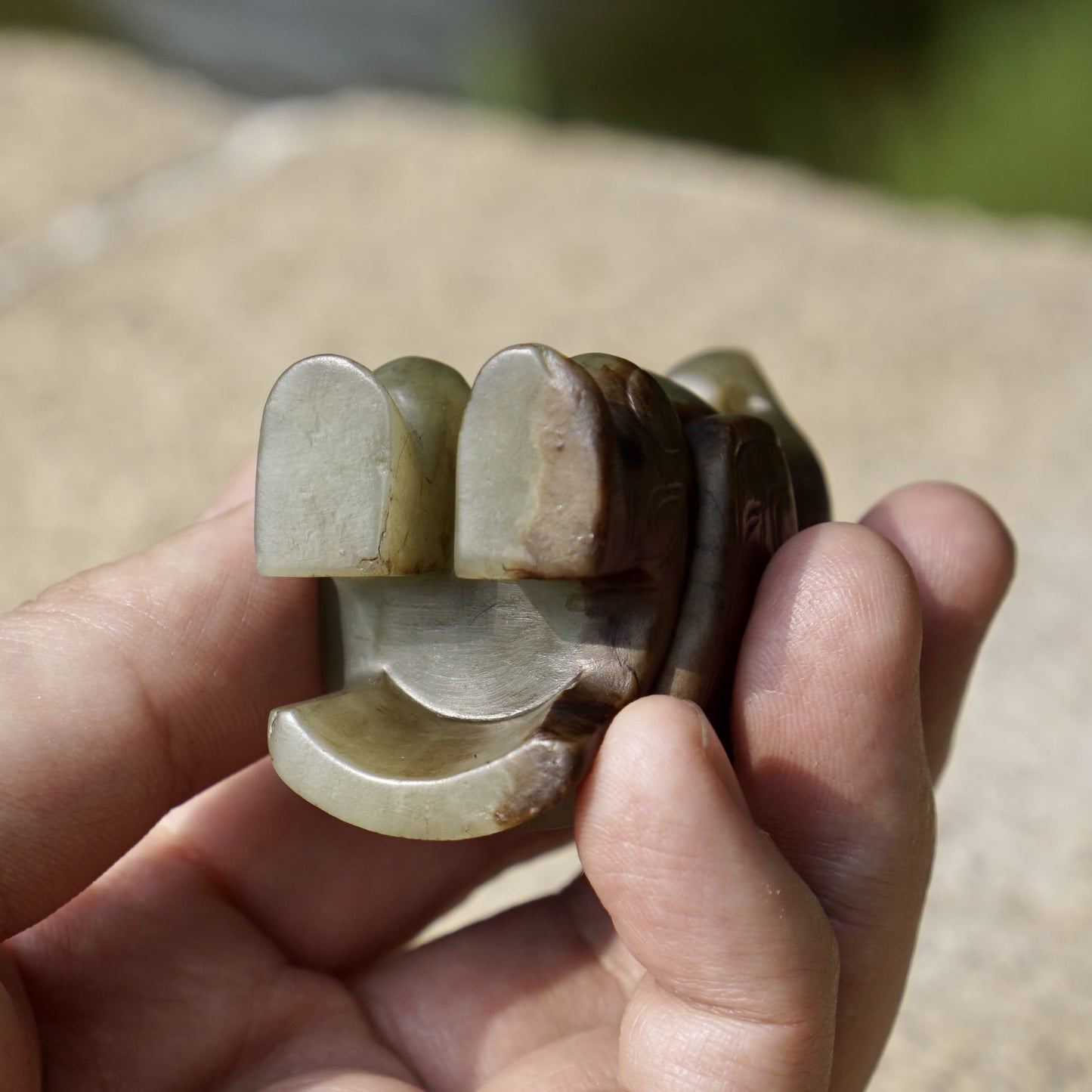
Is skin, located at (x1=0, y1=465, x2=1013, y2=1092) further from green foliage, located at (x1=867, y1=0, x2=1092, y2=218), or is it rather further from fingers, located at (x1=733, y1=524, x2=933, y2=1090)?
green foliage, located at (x1=867, y1=0, x2=1092, y2=218)

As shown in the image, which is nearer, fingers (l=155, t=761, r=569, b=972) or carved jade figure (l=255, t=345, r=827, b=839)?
carved jade figure (l=255, t=345, r=827, b=839)

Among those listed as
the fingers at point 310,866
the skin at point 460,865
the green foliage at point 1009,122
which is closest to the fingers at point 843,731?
the skin at point 460,865

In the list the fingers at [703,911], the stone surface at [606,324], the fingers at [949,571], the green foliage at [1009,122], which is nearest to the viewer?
the fingers at [703,911]

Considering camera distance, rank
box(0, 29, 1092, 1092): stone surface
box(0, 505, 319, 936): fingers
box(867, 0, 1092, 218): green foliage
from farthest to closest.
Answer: box(867, 0, 1092, 218): green foliage → box(0, 29, 1092, 1092): stone surface → box(0, 505, 319, 936): fingers

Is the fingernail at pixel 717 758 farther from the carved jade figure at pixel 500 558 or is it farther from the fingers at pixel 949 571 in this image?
the fingers at pixel 949 571

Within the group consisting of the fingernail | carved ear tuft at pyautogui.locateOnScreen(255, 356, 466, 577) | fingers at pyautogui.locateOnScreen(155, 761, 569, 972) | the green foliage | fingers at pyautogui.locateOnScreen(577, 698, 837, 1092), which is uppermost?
the green foliage

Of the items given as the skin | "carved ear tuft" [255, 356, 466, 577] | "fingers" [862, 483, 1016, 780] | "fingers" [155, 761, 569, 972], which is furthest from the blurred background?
"carved ear tuft" [255, 356, 466, 577]

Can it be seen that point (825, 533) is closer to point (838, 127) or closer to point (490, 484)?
point (490, 484)
